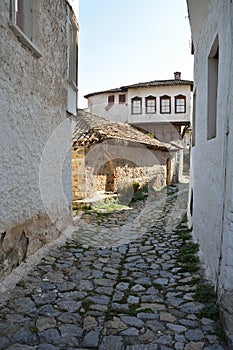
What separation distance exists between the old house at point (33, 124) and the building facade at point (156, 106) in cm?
1342

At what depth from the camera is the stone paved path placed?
255 cm

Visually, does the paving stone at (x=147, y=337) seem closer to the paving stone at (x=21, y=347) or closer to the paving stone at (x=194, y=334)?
the paving stone at (x=194, y=334)

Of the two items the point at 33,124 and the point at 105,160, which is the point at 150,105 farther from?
the point at 33,124

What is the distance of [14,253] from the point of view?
13.1 ft

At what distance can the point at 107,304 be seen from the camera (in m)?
3.24

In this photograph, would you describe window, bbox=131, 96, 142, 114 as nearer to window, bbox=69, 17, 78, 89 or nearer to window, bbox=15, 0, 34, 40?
window, bbox=69, 17, 78, 89

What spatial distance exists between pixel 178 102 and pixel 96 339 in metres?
18.5

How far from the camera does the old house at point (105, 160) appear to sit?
9.84 m

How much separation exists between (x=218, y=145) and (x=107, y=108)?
61.3ft

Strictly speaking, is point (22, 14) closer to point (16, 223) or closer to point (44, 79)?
point (44, 79)

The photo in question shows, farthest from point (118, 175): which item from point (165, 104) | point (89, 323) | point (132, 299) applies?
point (165, 104)

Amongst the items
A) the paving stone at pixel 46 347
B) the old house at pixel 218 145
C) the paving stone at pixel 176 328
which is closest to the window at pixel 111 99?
the old house at pixel 218 145

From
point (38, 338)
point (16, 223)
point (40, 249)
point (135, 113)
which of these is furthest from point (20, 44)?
point (135, 113)

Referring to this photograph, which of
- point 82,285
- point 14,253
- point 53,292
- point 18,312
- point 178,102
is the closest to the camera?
point 18,312
